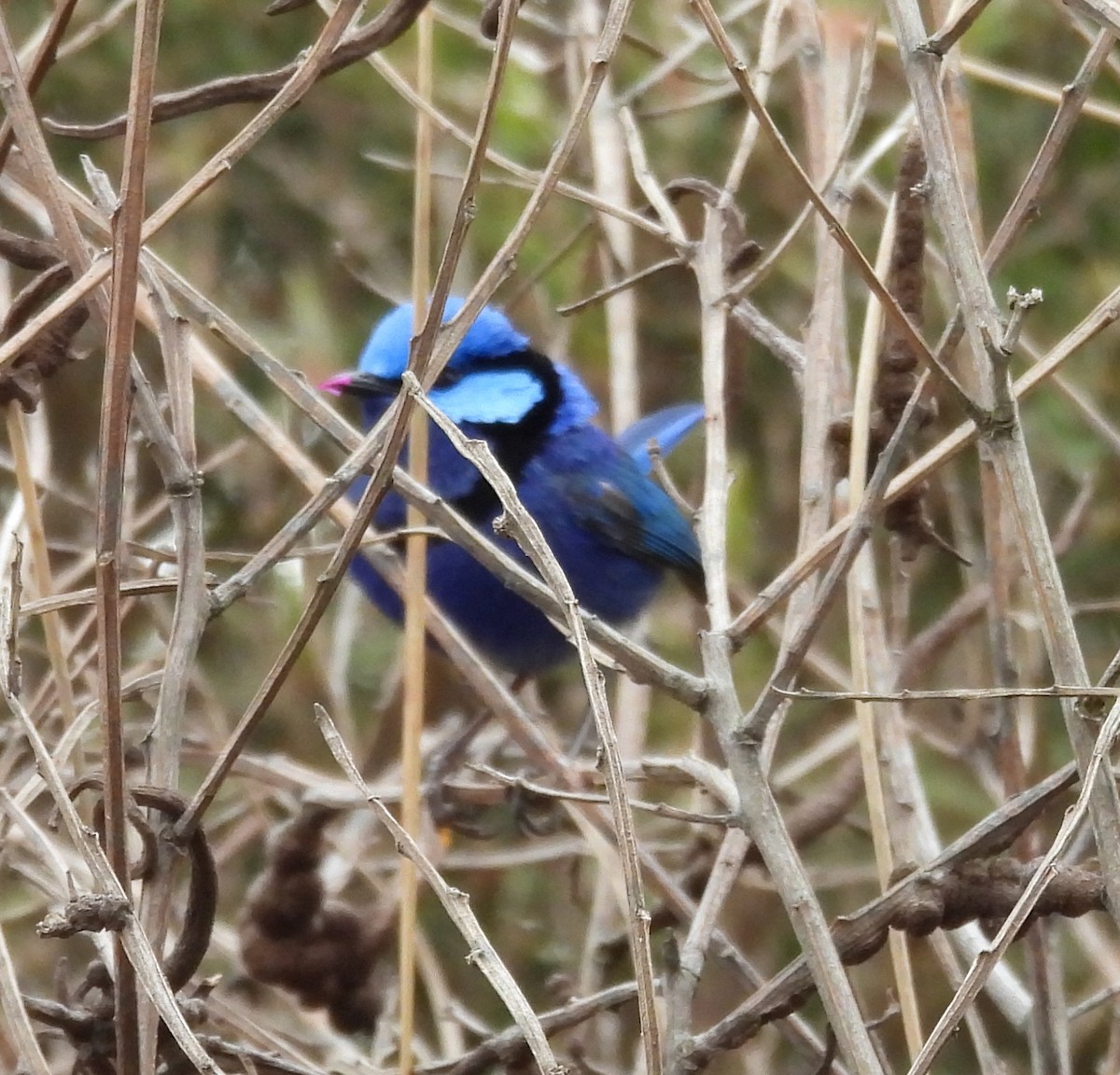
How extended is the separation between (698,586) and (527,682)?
0.35 meters

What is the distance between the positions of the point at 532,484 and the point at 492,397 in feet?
0.54

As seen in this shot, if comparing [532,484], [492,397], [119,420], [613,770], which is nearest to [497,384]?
[492,397]

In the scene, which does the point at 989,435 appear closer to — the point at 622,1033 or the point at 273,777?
the point at 273,777

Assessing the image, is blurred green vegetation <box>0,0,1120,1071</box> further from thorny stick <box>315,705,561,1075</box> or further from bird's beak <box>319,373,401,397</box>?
thorny stick <box>315,705,561,1075</box>

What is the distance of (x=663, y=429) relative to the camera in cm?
323

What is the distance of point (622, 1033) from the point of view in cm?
300

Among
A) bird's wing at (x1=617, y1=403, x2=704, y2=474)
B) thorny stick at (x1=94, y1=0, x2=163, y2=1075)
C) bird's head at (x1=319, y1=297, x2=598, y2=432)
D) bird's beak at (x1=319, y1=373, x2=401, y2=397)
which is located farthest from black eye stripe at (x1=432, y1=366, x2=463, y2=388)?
thorny stick at (x1=94, y1=0, x2=163, y2=1075)

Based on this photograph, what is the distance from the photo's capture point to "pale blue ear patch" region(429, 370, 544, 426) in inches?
115

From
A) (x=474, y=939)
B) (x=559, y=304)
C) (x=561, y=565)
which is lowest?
(x=561, y=565)

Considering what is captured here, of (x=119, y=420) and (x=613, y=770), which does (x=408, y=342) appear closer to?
(x=119, y=420)

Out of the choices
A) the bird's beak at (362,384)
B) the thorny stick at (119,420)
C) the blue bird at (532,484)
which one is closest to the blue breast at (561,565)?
the blue bird at (532,484)

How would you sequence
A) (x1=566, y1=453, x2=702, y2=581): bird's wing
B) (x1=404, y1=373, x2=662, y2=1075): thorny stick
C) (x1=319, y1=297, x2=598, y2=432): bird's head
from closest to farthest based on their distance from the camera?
(x1=404, y1=373, x2=662, y2=1075): thorny stick → (x1=319, y1=297, x2=598, y2=432): bird's head → (x1=566, y1=453, x2=702, y2=581): bird's wing

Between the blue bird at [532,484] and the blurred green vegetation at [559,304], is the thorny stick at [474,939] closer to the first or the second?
the blue bird at [532,484]

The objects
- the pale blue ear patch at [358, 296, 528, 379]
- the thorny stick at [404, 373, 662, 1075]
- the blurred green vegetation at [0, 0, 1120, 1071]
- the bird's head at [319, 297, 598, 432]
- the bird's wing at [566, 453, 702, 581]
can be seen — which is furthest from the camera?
the blurred green vegetation at [0, 0, 1120, 1071]
